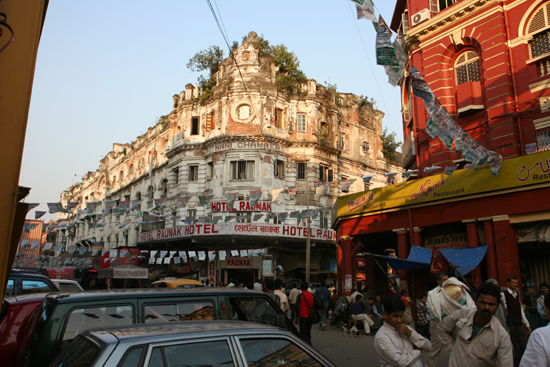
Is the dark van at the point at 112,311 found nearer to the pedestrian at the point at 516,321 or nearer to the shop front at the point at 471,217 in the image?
the pedestrian at the point at 516,321

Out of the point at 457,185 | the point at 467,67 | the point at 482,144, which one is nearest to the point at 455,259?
the point at 457,185

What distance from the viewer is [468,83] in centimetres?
1700

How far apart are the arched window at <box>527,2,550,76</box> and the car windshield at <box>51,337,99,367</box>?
659 inches

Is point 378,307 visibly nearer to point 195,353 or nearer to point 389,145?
point 195,353

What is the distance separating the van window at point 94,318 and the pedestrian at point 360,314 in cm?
980

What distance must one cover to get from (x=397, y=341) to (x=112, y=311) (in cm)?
324

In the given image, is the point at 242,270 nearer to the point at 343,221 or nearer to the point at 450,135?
the point at 343,221

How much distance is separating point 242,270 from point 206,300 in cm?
2520

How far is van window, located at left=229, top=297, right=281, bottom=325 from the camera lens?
5.85m

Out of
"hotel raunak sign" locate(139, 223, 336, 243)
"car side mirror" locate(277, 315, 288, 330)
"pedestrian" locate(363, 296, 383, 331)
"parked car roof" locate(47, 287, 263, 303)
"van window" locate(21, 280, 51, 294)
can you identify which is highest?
"hotel raunak sign" locate(139, 223, 336, 243)

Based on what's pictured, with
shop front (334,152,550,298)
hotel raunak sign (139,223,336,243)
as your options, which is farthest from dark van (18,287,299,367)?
hotel raunak sign (139,223,336,243)

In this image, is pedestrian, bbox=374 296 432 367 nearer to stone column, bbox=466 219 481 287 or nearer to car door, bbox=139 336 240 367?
car door, bbox=139 336 240 367

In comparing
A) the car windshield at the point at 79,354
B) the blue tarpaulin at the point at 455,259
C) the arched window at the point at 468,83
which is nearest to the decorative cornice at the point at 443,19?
the arched window at the point at 468,83

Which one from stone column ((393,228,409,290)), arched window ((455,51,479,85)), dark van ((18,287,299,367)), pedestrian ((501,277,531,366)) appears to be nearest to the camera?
dark van ((18,287,299,367))
